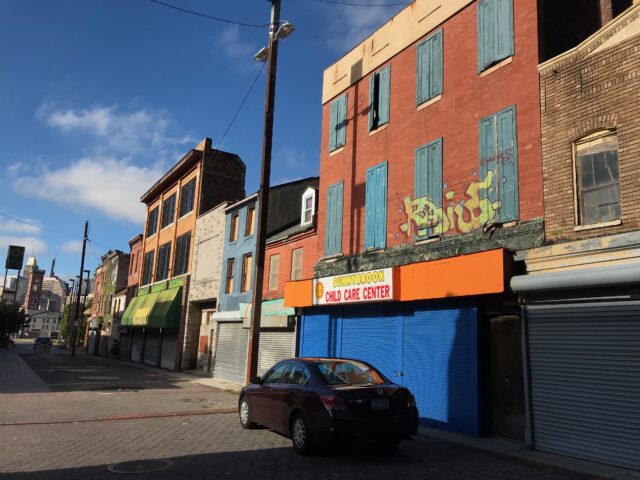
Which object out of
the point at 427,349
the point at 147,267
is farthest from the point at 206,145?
the point at 427,349

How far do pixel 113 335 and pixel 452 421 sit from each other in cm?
3871

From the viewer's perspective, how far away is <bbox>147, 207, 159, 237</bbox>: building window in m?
37.7

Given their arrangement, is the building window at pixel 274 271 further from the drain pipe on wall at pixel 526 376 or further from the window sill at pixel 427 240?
the drain pipe on wall at pixel 526 376

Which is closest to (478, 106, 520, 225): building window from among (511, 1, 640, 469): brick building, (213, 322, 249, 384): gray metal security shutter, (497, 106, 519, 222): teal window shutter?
(497, 106, 519, 222): teal window shutter

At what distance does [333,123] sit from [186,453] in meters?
12.2

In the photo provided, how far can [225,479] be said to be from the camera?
21.3 feet

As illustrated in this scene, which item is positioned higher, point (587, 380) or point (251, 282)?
point (251, 282)

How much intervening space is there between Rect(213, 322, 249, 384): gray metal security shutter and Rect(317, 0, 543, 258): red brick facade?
6.61 metres

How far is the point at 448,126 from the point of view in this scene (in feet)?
41.2

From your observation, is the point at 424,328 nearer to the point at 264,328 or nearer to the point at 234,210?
the point at 264,328

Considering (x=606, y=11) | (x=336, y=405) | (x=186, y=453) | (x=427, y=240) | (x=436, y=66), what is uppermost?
(x=606, y=11)

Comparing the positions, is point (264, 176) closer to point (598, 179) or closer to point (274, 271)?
point (274, 271)

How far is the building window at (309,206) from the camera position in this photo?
19.3 m

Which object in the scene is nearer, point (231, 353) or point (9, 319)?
point (231, 353)
